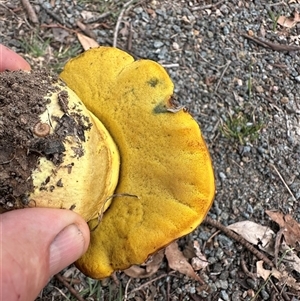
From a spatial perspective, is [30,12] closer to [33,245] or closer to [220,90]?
[220,90]

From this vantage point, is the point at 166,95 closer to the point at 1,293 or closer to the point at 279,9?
the point at 1,293

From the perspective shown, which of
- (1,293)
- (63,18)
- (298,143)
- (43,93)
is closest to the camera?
(1,293)

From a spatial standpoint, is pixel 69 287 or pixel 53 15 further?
pixel 53 15

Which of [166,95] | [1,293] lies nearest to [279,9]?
[166,95]

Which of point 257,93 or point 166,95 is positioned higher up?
point 166,95

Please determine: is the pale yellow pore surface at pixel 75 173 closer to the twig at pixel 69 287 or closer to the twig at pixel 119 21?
the twig at pixel 69 287

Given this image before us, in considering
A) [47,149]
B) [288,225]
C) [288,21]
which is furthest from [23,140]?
[288,21]

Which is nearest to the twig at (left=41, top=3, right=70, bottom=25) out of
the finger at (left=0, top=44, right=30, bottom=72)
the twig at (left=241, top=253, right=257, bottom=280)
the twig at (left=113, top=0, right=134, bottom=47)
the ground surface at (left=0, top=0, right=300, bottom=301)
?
the ground surface at (left=0, top=0, right=300, bottom=301)
